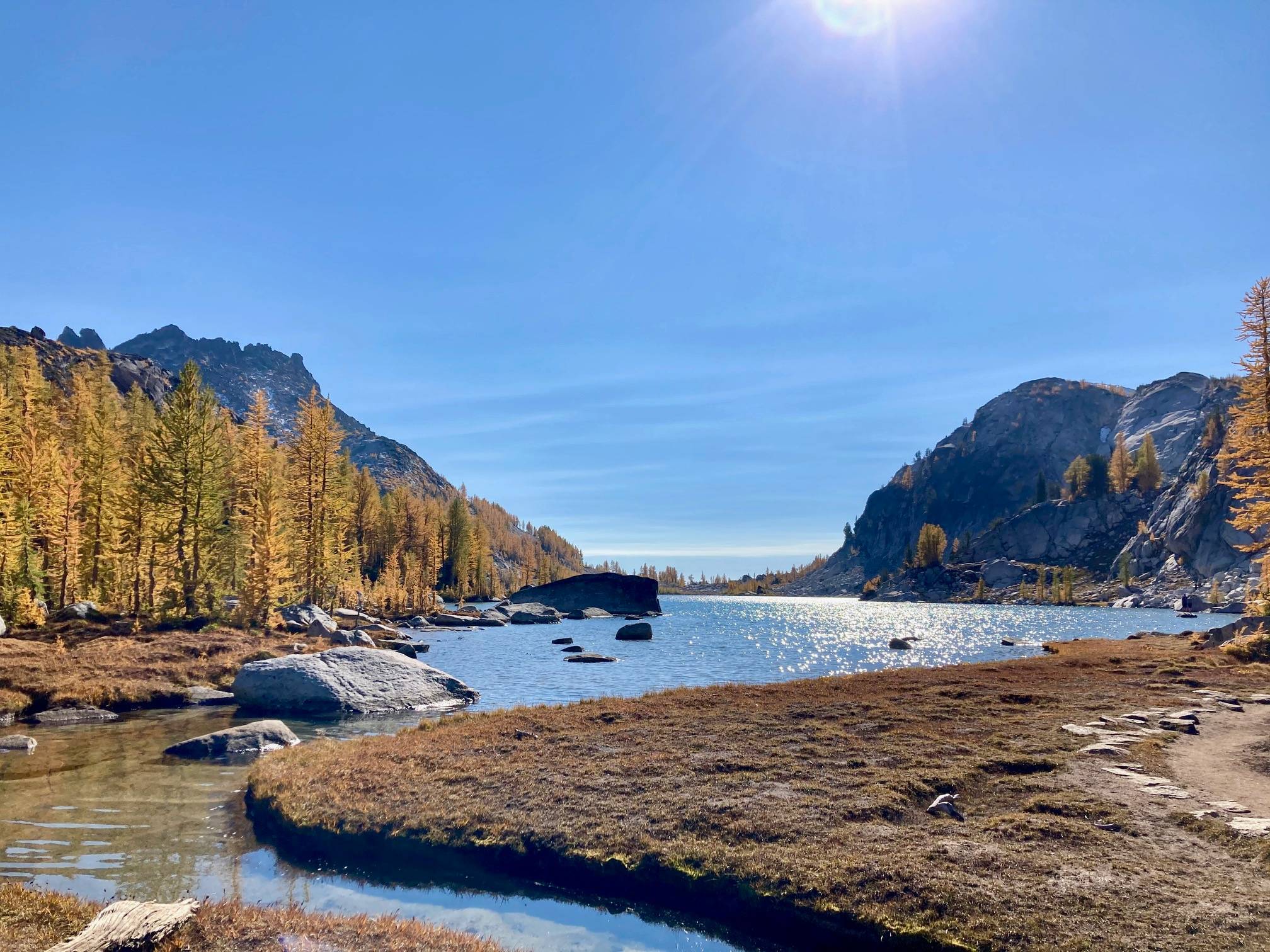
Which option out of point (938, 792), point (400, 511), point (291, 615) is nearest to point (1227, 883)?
point (938, 792)

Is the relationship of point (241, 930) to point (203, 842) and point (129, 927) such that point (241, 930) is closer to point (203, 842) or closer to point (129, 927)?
point (129, 927)

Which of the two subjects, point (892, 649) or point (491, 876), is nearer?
point (491, 876)

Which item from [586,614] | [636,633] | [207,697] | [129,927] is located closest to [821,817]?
[129,927]

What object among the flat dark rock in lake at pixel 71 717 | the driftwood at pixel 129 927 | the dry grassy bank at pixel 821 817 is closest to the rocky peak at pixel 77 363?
the flat dark rock in lake at pixel 71 717

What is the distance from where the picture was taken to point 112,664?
34.0m

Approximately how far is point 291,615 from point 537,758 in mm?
46374

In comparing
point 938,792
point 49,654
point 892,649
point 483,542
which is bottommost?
point 892,649

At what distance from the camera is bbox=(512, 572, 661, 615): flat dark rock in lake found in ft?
544

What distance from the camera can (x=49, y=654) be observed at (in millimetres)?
33750

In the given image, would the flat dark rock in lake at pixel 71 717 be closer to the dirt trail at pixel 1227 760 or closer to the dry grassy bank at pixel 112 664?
the dry grassy bank at pixel 112 664

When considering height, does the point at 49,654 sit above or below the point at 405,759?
above

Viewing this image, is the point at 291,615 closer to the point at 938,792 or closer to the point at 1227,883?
the point at 938,792

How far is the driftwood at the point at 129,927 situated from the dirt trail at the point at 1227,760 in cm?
1928

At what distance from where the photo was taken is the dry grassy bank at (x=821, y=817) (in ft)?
32.8
